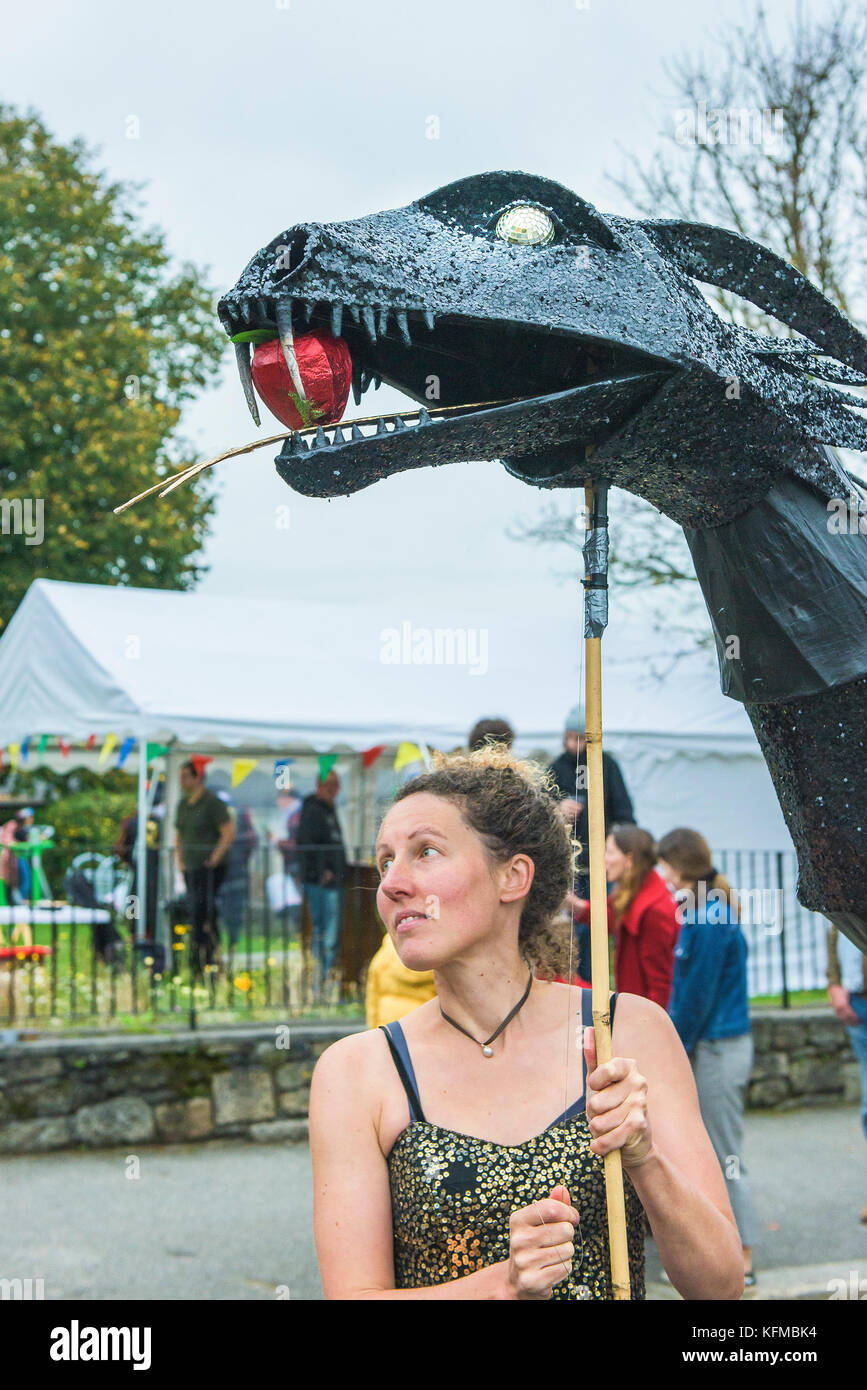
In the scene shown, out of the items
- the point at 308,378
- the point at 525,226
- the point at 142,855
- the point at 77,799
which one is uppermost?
the point at 77,799

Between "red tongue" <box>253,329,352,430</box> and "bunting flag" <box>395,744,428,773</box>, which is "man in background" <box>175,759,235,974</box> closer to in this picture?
"bunting flag" <box>395,744,428,773</box>

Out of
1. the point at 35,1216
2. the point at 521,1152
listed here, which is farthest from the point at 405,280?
the point at 35,1216

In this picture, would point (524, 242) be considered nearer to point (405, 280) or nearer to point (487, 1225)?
point (405, 280)

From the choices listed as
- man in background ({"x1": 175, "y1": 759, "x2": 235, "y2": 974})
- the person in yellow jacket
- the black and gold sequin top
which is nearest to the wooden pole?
the black and gold sequin top

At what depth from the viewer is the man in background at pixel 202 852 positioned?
376 inches

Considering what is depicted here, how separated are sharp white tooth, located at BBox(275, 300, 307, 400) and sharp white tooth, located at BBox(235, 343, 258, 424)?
0.07 metres

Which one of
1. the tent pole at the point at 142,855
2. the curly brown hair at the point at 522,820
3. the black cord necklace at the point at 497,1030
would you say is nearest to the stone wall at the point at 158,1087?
the tent pole at the point at 142,855

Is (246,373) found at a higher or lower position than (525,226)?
lower

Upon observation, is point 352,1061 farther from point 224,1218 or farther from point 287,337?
point 224,1218

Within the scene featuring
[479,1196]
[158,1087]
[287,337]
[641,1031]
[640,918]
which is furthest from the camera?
[158,1087]

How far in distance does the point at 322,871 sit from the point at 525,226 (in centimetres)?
852

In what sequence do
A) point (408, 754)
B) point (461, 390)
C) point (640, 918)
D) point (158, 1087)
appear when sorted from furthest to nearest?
1. point (408, 754)
2. point (158, 1087)
3. point (640, 918)
4. point (461, 390)

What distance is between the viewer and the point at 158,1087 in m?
7.88

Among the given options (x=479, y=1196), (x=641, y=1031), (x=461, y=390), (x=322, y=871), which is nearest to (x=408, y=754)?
(x=322, y=871)
